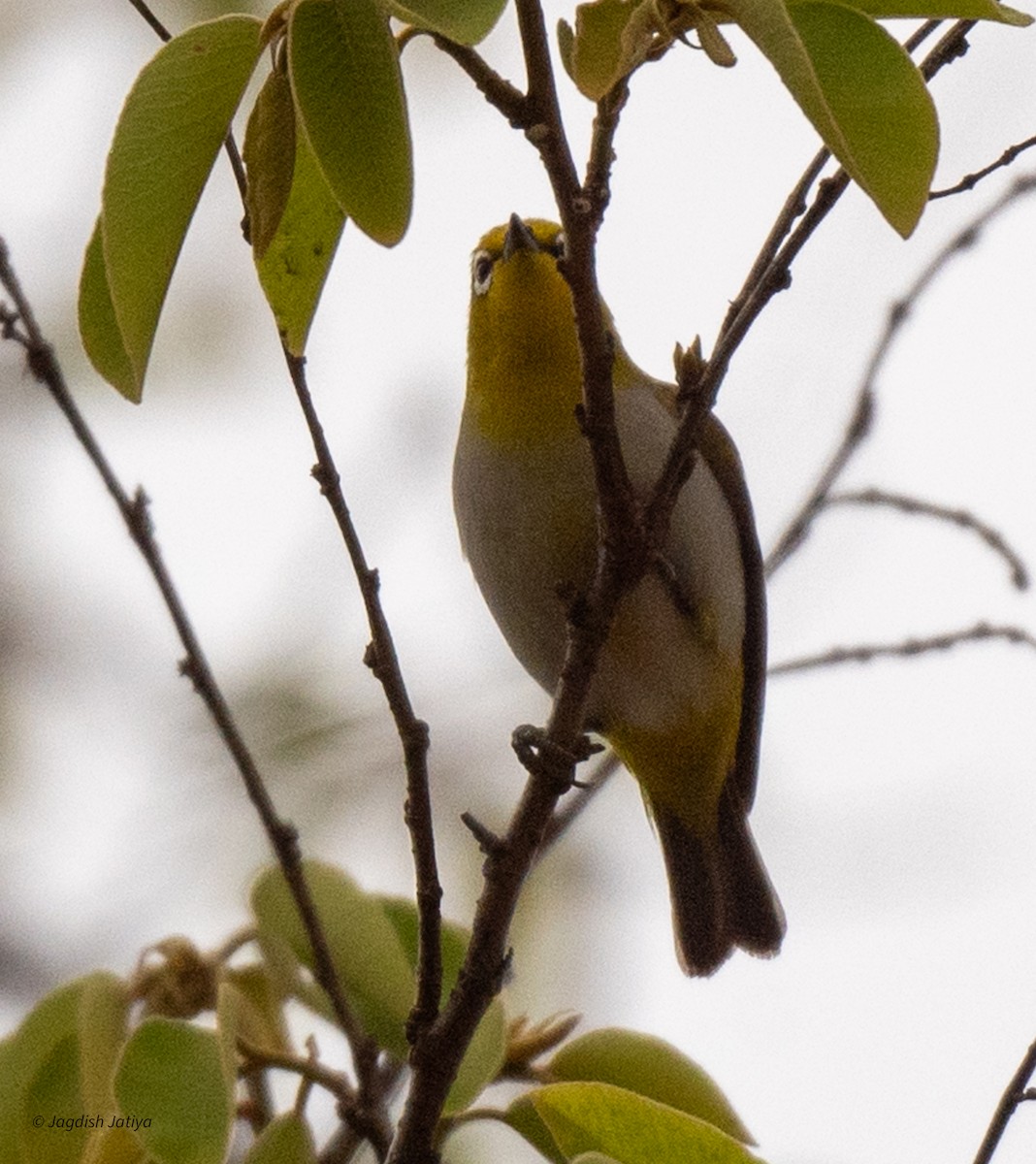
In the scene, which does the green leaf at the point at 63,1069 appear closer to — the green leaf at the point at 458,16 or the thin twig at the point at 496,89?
the thin twig at the point at 496,89

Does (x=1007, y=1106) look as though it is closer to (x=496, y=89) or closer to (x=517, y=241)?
(x=496, y=89)

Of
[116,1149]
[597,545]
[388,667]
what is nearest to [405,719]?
[388,667]

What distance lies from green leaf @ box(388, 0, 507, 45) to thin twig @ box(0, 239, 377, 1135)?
1.28 m


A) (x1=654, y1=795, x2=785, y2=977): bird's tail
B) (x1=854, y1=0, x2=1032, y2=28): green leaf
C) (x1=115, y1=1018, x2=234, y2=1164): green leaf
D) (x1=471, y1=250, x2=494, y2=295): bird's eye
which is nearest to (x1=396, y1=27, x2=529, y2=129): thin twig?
(x1=854, y1=0, x2=1032, y2=28): green leaf

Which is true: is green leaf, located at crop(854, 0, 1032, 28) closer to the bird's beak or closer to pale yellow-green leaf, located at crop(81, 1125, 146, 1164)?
pale yellow-green leaf, located at crop(81, 1125, 146, 1164)

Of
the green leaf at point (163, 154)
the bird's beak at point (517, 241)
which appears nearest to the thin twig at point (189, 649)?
the green leaf at point (163, 154)

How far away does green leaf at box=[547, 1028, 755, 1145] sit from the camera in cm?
240

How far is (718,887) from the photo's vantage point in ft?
14.2

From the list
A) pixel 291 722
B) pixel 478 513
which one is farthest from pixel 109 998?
pixel 291 722

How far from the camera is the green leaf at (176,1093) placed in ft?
6.98

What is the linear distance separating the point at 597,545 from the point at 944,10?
190 centimetres

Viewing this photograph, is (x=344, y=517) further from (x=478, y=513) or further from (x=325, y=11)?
(x=478, y=513)

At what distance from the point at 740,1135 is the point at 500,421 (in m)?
1.80

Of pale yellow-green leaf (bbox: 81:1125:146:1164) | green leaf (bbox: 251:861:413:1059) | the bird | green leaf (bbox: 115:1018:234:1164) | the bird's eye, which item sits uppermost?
the bird's eye
